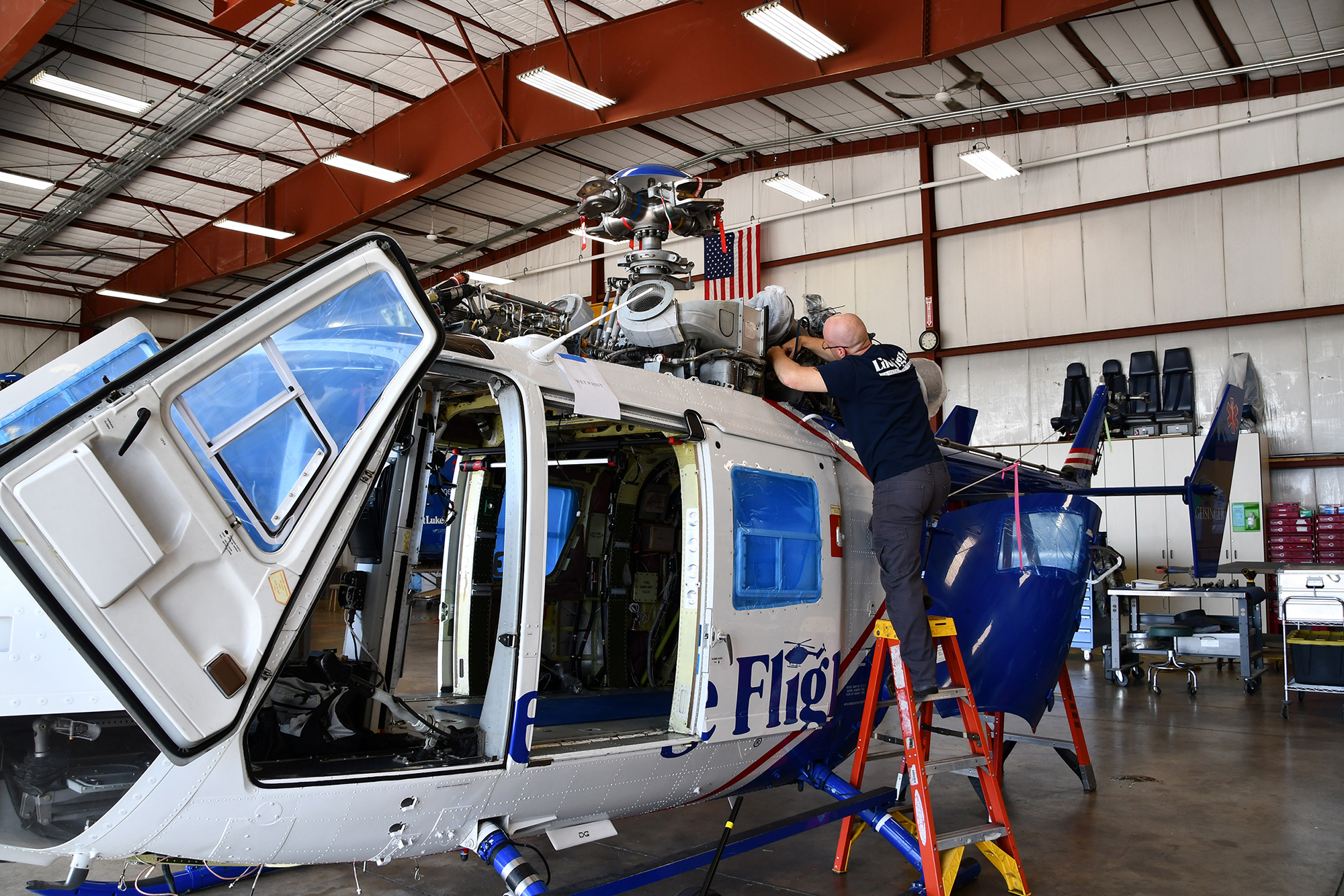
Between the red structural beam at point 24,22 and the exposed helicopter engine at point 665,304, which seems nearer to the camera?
the exposed helicopter engine at point 665,304

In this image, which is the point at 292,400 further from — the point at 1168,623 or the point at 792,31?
the point at 1168,623

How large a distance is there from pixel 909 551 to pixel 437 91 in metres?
13.9

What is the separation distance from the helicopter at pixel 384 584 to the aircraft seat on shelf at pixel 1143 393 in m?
11.0

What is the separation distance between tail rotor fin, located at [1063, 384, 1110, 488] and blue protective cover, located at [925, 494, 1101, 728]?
2.41m

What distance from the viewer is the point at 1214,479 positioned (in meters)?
7.82

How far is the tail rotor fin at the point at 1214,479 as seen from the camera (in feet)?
23.0

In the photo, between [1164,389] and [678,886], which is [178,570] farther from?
[1164,389]

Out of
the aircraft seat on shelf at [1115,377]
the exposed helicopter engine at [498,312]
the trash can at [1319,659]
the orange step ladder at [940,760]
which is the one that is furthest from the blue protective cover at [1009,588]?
the aircraft seat on shelf at [1115,377]

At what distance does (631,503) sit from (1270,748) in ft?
18.5

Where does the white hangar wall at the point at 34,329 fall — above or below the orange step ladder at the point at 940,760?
above

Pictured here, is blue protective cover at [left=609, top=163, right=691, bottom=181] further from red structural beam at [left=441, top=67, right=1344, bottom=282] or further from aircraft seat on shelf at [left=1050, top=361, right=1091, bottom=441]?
red structural beam at [left=441, top=67, right=1344, bottom=282]

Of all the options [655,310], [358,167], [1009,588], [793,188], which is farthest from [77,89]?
[1009,588]

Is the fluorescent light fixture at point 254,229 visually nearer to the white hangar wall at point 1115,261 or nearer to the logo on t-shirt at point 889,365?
the white hangar wall at point 1115,261

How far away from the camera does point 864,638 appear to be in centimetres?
471
